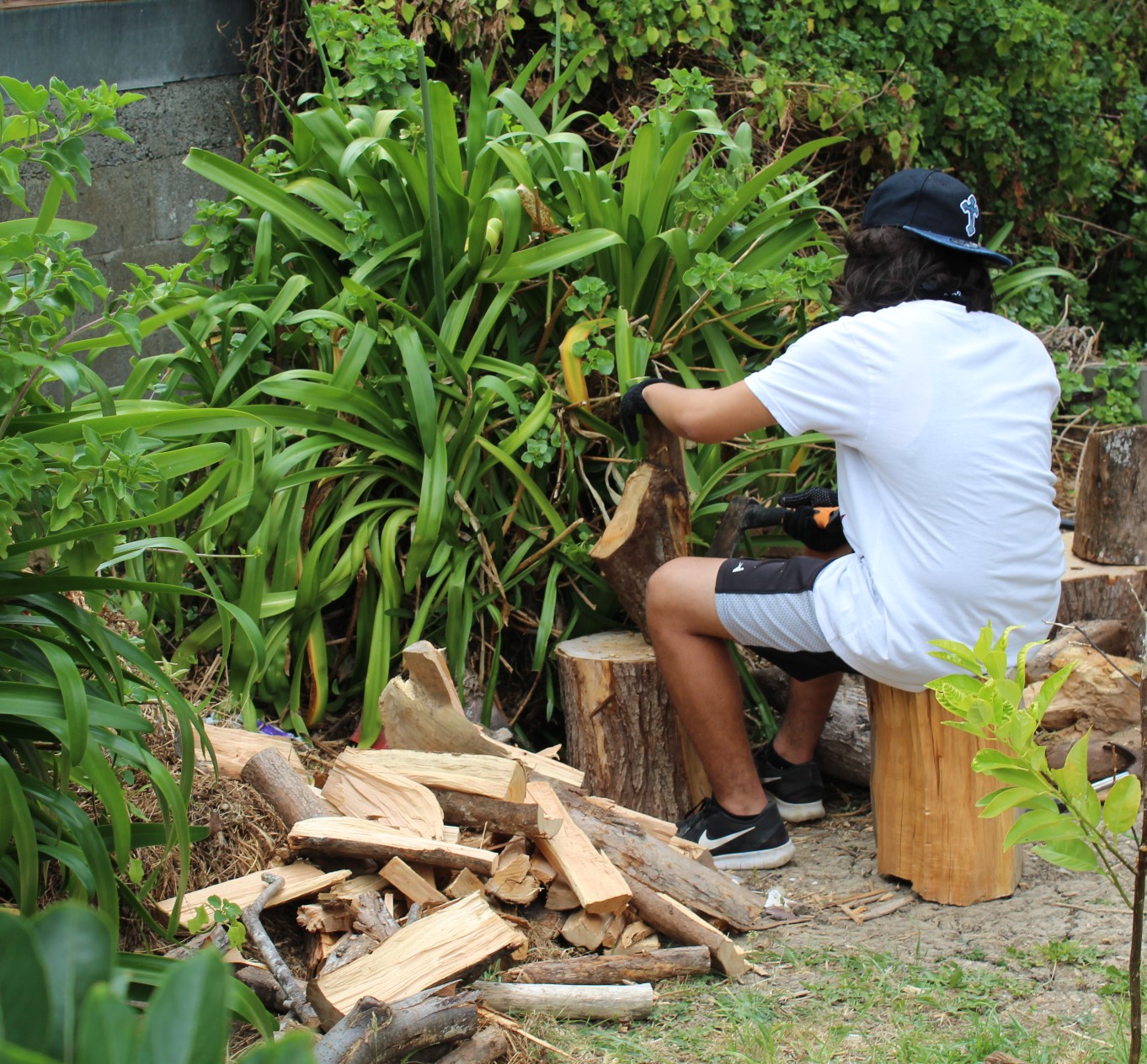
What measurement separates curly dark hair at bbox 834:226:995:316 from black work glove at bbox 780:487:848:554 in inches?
22.9

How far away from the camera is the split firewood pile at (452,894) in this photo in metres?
1.99

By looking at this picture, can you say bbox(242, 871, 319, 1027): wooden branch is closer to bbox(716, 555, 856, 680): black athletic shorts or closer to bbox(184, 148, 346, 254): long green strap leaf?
bbox(716, 555, 856, 680): black athletic shorts

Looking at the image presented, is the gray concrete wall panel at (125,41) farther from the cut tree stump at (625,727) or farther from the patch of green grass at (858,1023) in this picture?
the patch of green grass at (858,1023)

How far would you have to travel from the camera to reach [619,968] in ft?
7.36

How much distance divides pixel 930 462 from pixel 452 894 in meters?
1.36

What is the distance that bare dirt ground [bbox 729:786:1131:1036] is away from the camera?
225 cm

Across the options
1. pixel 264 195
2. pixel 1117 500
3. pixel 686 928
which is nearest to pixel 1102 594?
pixel 1117 500

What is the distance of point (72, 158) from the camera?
1715mm

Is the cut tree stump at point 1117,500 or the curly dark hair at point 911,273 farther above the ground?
the curly dark hair at point 911,273

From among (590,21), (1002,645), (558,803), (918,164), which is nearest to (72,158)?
(1002,645)

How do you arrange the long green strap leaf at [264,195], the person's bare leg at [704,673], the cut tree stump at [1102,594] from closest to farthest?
the person's bare leg at [704,673], the long green strap leaf at [264,195], the cut tree stump at [1102,594]

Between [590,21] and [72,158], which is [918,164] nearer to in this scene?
Answer: [590,21]

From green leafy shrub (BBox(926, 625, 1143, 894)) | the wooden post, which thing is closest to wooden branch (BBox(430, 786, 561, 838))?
the wooden post

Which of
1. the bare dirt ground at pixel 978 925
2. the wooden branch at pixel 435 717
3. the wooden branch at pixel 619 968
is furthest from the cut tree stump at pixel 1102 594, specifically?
the wooden branch at pixel 619 968
